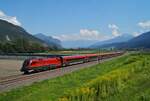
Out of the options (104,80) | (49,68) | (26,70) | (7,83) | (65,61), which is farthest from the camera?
(65,61)

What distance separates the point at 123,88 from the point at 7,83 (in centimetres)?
1486

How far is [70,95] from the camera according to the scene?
798 inches

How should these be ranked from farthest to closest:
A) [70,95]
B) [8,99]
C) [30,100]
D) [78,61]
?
[78,61] → [8,99] → [30,100] → [70,95]

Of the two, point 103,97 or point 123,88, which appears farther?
point 123,88

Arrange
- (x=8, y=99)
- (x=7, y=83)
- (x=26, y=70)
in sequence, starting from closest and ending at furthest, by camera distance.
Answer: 1. (x=8, y=99)
2. (x=7, y=83)
3. (x=26, y=70)

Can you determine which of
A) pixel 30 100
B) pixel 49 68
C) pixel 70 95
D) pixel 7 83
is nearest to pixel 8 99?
pixel 30 100

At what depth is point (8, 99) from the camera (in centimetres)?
2456

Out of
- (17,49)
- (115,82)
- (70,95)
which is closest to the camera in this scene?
(70,95)

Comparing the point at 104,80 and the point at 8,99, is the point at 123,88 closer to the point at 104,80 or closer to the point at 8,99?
the point at 104,80

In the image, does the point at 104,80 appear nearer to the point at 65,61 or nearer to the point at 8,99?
the point at 8,99

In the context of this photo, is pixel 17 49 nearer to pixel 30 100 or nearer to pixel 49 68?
pixel 49 68

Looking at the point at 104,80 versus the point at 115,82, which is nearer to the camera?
the point at 104,80

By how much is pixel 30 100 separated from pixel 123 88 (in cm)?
949

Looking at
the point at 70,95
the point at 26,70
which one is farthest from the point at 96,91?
the point at 26,70
